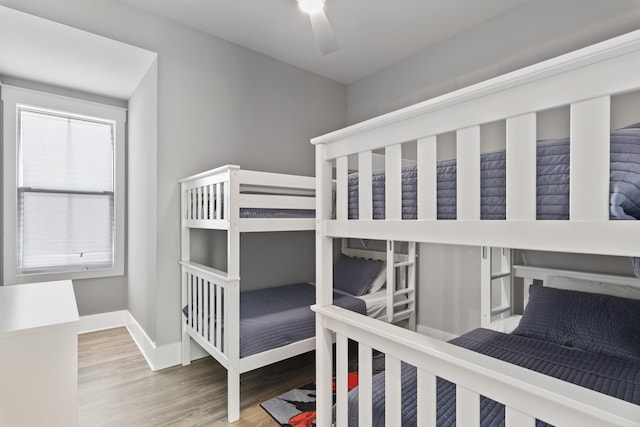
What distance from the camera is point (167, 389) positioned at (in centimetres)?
216

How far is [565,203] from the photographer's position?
2.46 ft

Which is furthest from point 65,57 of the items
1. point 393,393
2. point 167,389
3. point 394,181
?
point 393,393

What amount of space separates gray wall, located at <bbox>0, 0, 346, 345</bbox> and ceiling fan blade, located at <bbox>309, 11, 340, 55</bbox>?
1.21m

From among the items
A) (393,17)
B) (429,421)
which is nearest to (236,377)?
(429,421)

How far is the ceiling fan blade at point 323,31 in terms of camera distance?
1.77 metres

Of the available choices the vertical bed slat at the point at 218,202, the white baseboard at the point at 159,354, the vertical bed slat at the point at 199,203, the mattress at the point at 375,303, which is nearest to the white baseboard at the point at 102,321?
the white baseboard at the point at 159,354

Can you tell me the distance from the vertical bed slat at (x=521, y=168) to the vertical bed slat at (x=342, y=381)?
0.77 m

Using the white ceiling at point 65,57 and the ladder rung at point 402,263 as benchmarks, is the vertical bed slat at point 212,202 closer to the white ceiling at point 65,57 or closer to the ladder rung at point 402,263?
the white ceiling at point 65,57

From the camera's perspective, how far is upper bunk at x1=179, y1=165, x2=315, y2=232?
1926 mm

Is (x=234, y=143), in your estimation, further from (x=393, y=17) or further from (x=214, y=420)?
(x=214, y=420)

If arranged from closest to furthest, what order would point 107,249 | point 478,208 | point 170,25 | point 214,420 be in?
point 478,208 < point 214,420 < point 170,25 < point 107,249

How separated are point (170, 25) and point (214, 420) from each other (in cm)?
275

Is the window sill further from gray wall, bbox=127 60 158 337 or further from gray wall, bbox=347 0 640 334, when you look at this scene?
gray wall, bbox=347 0 640 334

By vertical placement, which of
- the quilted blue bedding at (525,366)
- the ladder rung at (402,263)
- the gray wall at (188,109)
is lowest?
the quilted blue bedding at (525,366)
